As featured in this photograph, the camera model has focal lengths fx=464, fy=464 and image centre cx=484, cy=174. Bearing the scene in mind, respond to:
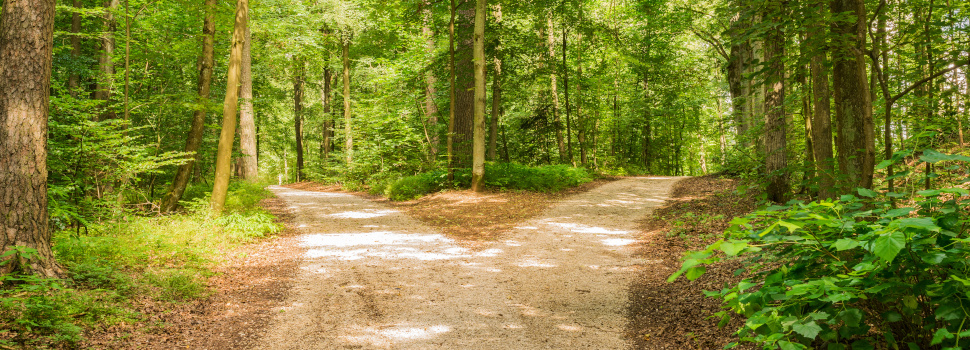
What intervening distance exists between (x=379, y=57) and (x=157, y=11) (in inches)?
315

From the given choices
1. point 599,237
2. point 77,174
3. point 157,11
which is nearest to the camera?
point 77,174

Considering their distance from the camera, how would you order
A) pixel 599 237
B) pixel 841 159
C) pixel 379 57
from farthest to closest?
pixel 379 57 → pixel 599 237 → pixel 841 159

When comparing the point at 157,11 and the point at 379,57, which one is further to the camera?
the point at 379,57

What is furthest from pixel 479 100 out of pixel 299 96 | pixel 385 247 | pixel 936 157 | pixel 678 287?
pixel 299 96

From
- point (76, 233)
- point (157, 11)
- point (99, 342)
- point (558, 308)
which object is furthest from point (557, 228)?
point (157, 11)

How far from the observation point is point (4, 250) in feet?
15.3

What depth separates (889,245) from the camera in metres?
1.85

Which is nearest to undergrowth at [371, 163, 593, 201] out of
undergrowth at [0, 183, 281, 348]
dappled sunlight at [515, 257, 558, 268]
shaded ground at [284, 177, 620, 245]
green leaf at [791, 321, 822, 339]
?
shaded ground at [284, 177, 620, 245]

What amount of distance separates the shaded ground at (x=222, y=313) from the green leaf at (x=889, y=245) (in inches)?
184

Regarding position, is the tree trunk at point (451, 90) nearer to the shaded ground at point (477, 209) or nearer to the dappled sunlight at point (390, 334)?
the shaded ground at point (477, 209)

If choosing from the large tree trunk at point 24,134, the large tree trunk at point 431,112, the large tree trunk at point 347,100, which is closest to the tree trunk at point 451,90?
the large tree trunk at point 431,112

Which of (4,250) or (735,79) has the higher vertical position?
(735,79)

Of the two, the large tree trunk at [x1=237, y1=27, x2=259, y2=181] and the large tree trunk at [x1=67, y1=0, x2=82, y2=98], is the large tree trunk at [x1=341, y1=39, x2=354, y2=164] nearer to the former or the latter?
the large tree trunk at [x1=237, y1=27, x2=259, y2=181]

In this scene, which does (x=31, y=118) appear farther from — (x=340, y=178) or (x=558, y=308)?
(x=340, y=178)
